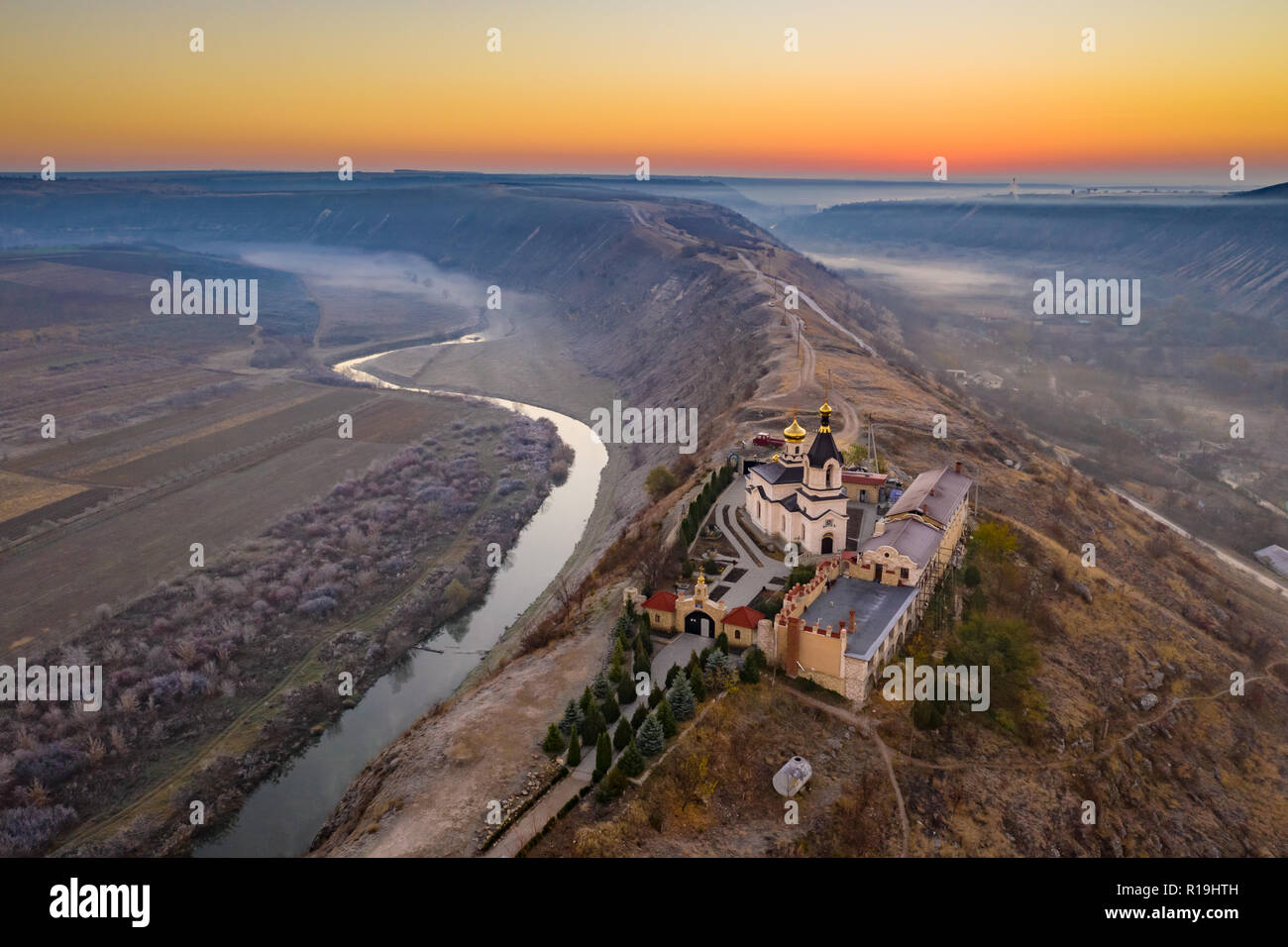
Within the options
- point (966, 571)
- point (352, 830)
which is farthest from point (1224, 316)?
point (352, 830)

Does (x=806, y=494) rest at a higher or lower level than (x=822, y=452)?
lower

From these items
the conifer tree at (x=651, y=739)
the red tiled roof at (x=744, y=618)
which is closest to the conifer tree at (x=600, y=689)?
the conifer tree at (x=651, y=739)

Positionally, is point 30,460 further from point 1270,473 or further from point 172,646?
point 1270,473

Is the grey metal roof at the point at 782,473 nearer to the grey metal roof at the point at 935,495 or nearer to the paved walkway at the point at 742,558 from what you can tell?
the paved walkway at the point at 742,558

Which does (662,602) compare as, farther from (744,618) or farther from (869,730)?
(869,730)

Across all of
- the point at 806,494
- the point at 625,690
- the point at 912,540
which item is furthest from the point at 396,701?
the point at 912,540

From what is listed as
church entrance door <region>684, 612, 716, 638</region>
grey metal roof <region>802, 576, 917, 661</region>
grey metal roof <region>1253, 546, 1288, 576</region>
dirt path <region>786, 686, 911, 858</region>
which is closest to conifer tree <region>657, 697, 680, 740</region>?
dirt path <region>786, 686, 911, 858</region>
